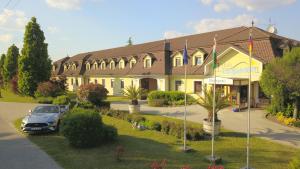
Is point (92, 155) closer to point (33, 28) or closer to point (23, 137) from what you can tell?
point (23, 137)

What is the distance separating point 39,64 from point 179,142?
28.2 metres

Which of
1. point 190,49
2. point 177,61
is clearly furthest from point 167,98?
point 190,49

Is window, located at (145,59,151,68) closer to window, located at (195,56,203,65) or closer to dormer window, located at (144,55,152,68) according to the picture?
dormer window, located at (144,55,152,68)

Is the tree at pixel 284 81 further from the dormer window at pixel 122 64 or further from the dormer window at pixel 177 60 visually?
the dormer window at pixel 122 64

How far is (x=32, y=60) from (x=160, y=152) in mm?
29663

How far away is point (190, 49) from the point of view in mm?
34562

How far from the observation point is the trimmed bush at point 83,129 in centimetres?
1228

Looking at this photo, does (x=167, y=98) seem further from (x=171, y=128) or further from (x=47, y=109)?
(x=171, y=128)

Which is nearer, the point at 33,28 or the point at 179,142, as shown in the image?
the point at 179,142

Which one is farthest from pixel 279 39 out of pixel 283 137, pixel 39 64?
pixel 39 64

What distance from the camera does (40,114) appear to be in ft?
57.0

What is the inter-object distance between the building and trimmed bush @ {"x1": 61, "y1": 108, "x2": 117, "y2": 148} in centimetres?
712

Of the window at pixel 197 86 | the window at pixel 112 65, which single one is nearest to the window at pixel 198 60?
the window at pixel 197 86

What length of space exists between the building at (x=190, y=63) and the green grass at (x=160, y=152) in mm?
4517
